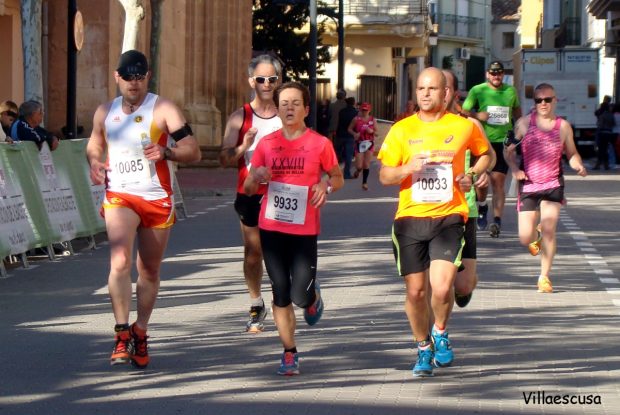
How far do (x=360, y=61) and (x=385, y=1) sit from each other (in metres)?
3.94

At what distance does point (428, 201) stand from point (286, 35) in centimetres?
4216

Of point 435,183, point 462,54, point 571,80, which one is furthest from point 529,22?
point 435,183

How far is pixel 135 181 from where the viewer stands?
8.90m

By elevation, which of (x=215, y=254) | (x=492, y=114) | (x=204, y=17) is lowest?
(x=215, y=254)

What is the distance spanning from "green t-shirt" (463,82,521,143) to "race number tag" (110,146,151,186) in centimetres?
895

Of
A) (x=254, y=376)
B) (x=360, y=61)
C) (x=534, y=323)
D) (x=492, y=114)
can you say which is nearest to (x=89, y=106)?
(x=492, y=114)

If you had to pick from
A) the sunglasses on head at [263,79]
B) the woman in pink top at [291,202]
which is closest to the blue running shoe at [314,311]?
the woman in pink top at [291,202]

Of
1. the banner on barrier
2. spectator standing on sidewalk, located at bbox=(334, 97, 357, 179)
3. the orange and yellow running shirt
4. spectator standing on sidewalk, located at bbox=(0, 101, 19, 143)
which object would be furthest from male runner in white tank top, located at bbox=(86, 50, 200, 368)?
spectator standing on sidewalk, located at bbox=(334, 97, 357, 179)

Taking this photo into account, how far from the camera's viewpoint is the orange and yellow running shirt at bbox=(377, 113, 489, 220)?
332 inches

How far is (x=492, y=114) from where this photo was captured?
17531mm

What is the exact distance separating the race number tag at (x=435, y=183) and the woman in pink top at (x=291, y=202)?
0.52 m

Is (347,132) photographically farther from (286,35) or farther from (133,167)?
(133,167)

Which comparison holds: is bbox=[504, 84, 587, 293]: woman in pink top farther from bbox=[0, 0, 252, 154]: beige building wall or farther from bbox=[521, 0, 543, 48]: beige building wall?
bbox=[521, 0, 543, 48]: beige building wall

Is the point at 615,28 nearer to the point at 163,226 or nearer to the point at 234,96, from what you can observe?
the point at 234,96
